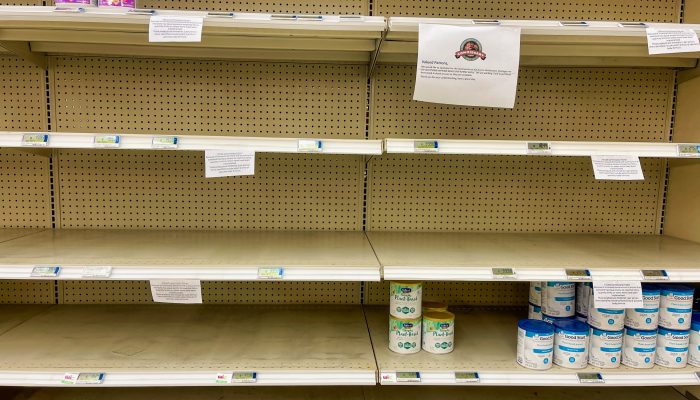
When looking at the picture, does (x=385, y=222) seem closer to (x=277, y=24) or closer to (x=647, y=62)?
(x=277, y=24)

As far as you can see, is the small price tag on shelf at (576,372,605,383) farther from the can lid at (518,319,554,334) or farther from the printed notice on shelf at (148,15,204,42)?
the printed notice on shelf at (148,15,204,42)

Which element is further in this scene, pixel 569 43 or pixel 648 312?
pixel 569 43

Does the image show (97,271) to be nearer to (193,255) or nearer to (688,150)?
(193,255)

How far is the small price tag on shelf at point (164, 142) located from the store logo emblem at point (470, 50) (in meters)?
0.96

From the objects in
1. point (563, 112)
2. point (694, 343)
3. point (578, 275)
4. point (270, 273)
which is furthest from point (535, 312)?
point (270, 273)

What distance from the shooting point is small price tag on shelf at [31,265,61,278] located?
1305 mm

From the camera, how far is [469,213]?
6.35 feet

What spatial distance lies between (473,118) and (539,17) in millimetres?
525

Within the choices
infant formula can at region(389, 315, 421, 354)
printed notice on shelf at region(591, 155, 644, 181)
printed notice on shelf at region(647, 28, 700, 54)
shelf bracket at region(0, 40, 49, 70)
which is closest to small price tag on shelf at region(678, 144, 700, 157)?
printed notice on shelf at region(591, 155, 644, 181)

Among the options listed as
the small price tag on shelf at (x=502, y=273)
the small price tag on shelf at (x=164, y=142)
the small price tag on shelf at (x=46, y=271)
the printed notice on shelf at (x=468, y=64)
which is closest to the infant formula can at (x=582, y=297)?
the small price tag on shelf at (x=502, y=273)

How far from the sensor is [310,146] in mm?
1381

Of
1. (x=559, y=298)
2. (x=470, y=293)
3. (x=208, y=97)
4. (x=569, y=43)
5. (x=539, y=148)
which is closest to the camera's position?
(x=539, y=148)

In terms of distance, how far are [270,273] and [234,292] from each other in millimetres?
673

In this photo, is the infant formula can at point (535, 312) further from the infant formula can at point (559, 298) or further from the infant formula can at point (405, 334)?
the infant formula can at point (405, 334)
